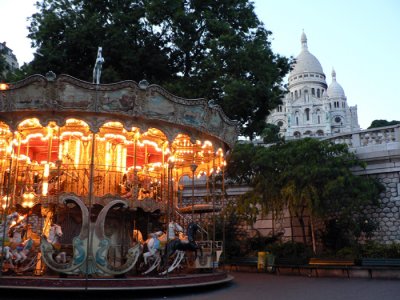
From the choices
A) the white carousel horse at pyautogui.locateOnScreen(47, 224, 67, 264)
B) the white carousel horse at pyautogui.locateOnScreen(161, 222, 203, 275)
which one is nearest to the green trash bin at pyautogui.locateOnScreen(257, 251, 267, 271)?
the white carousel horse at pyautogui.locateOnScreen(161, 222, 203, 275)

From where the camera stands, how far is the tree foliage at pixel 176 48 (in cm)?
2222

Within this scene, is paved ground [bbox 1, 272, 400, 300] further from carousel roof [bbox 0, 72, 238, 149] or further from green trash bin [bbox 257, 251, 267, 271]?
green trash bin [bbox 257, 251, 267, 271]

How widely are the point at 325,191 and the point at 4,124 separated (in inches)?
552

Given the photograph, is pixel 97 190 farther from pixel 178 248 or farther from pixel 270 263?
pixel 270 263

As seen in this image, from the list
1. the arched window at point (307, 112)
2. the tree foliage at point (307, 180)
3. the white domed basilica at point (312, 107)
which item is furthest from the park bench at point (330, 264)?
the arched window at point (307, 112)

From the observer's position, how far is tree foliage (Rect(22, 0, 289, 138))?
72.9ft

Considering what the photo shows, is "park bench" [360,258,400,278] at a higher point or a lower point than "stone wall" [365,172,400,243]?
lower

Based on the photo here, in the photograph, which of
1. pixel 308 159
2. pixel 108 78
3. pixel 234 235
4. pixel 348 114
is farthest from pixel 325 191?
pixel 348 114

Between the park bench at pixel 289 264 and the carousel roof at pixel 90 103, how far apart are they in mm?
9958

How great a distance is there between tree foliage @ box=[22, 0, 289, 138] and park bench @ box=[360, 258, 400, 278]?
901 centimetres

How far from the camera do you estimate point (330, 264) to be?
19469 millimetres

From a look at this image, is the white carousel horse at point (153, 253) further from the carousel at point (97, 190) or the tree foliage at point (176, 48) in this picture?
the tree foliage at point (176, 48)

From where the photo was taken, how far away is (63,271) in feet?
42.2

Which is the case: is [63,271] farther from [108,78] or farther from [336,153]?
[336,153]
